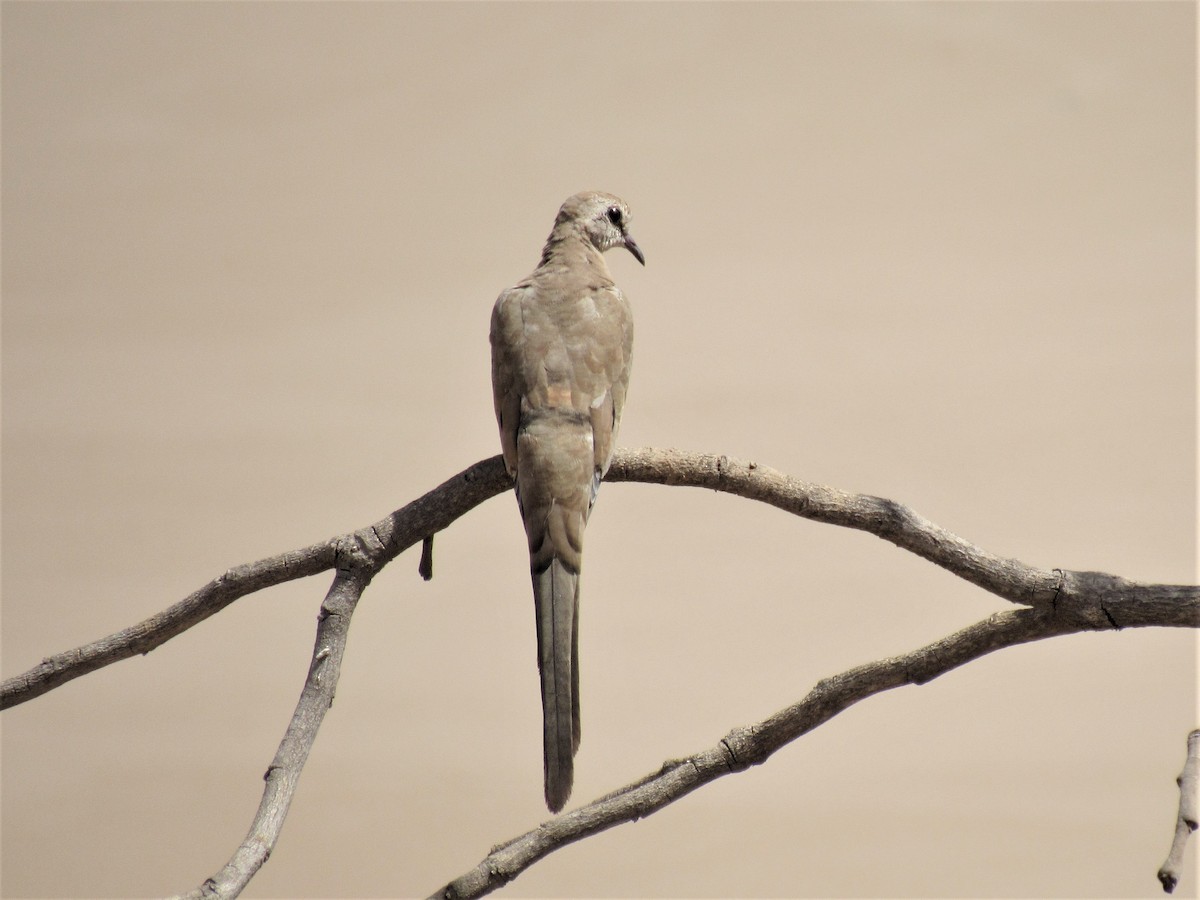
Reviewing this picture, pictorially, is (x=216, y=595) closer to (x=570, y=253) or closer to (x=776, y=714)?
(x=776, y=714)

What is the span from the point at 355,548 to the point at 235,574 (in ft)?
0.63

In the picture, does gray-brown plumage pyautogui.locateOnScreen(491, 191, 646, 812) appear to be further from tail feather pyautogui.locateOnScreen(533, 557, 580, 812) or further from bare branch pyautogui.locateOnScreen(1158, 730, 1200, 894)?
bare branch pyautogui.locateOnScreen(1158, 730, 1200, 894)

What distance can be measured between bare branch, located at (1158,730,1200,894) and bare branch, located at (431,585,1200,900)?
0.20 meters

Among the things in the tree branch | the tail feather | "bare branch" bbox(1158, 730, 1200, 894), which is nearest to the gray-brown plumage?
the tail feather

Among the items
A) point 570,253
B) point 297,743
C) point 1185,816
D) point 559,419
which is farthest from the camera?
point 570,253

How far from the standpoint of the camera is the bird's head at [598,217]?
2637mm

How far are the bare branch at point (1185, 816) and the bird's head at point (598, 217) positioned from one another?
1514 millimetres

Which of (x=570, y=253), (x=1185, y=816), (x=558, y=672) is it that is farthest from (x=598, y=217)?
(x=1185, y=816)

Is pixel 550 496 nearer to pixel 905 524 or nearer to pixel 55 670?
pixel 905 524

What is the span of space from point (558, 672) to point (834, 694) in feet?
1.43

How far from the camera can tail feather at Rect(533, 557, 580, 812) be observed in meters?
1.82

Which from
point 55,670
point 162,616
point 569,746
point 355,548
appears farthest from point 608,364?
point 55,670

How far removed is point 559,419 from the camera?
2.10 meters

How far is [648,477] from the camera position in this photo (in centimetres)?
219
